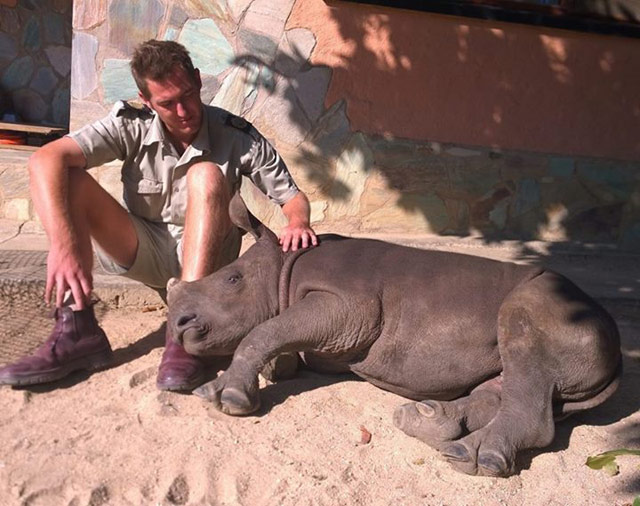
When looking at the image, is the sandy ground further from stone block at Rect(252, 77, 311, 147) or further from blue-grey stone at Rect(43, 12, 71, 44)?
blue-grey stone at Rect(43, 12, 71, 44)

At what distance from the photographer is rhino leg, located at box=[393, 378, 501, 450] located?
281 cm

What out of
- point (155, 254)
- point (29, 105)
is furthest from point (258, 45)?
point (29, 105)

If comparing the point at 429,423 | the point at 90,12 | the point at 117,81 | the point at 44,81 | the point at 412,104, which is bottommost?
the point at 44,81

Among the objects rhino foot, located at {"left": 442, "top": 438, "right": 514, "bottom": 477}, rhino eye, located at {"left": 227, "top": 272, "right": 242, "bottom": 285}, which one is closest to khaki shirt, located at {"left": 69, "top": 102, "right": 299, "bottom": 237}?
rhino eye, located at {"left": 227, "top": 272, "right": 242, "bottom": 285}

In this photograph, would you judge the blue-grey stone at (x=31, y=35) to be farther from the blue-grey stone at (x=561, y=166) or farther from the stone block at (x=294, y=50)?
the blue-grey stone at (x=561, y=166)

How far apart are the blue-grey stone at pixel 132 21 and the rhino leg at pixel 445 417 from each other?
377 cm

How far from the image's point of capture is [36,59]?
364 inches

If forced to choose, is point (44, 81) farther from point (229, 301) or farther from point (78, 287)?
point (229, 301)

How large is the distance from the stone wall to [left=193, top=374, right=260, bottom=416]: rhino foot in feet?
23.4

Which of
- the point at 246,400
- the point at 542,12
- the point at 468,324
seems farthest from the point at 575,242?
the point at 246,400

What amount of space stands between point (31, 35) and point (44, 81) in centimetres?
57

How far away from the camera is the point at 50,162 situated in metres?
3.19

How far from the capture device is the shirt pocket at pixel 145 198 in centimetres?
369

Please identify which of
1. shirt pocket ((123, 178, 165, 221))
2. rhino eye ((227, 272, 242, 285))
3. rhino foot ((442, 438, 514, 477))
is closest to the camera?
rhino foot ((442, 438, 514, 477))
